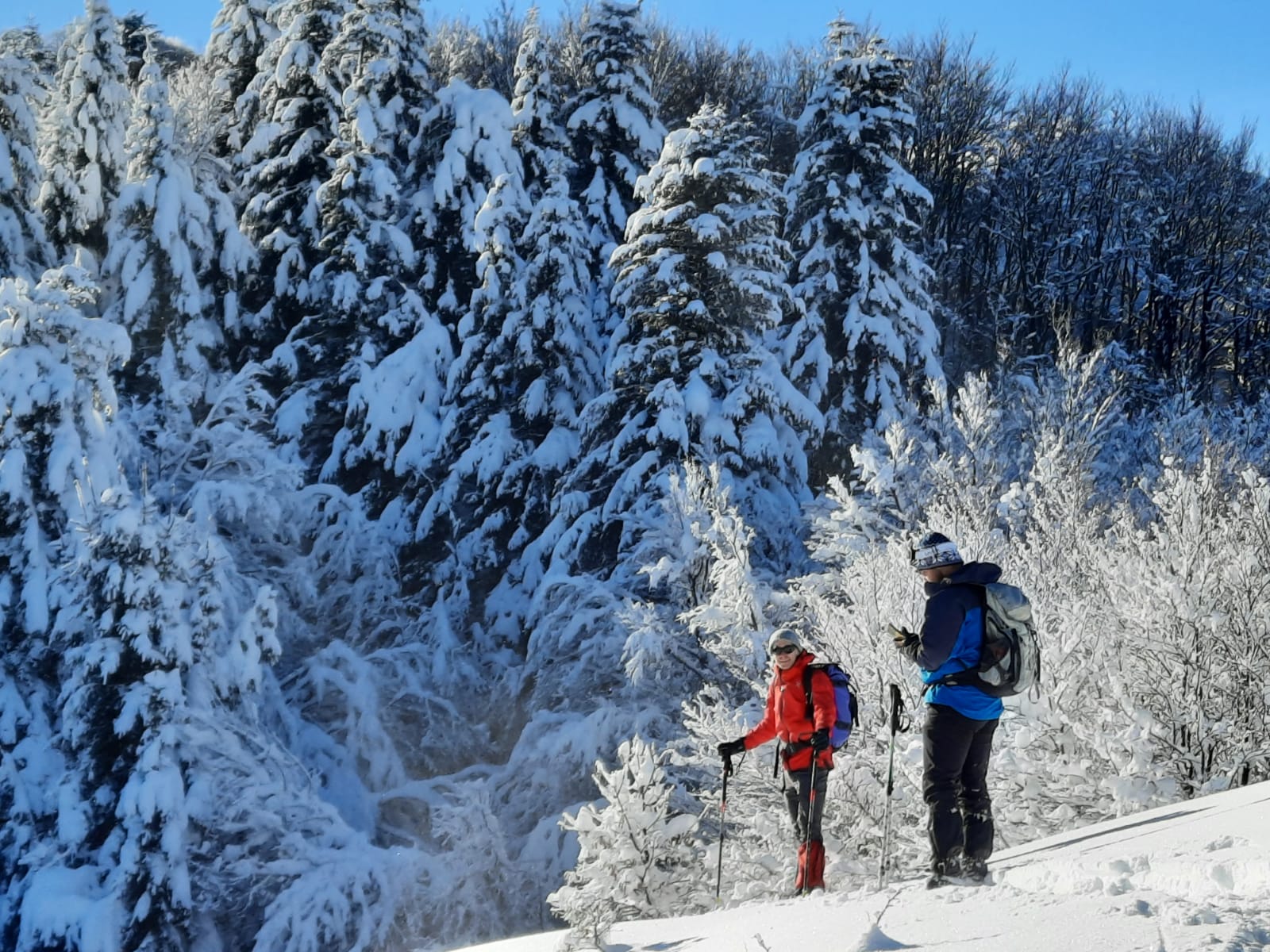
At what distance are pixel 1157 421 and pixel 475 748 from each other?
1570 centimetres

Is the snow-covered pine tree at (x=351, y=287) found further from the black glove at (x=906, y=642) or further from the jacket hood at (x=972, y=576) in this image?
the jacket hood at (x=972, y=576)

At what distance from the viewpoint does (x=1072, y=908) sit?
155 inches

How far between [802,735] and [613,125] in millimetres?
17587

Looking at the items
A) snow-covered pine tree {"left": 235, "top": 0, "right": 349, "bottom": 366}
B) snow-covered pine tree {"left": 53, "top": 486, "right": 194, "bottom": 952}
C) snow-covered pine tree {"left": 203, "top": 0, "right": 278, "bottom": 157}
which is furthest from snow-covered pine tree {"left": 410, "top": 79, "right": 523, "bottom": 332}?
snow-covered pine tree {"left": 53, "top": 486, "right": 194, "bottom": 952}

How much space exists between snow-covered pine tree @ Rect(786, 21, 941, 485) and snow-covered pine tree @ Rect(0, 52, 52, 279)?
12905mm

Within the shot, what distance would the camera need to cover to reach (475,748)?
1845 centimetres

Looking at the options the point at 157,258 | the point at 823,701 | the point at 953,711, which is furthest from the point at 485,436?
the point at 953,711

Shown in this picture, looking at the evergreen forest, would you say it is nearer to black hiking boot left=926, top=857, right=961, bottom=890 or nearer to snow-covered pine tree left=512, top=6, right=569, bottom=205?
snow-covered pine tree left=512, top=6, right=569, bottom=205

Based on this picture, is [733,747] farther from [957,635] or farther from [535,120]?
[535,120]

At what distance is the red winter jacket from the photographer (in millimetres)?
6344

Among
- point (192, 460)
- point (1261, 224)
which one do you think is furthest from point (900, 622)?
point (1261, 224)

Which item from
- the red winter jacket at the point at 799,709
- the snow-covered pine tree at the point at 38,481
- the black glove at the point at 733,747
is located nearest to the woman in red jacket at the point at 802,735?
the red winter jacket at the point at 799,709

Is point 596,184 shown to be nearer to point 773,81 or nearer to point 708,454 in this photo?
point 708,454

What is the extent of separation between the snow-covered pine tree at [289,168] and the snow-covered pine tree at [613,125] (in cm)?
513
